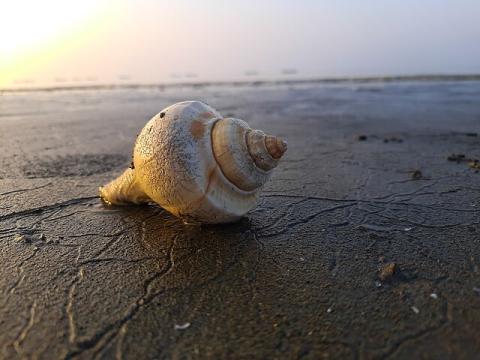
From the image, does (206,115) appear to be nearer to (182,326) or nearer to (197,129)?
(197,129)

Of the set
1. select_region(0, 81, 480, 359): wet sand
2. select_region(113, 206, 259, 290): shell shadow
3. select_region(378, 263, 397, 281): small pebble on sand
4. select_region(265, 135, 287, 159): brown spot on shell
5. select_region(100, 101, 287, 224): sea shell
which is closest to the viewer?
select_region(0, 81, 480, 359): wet sand

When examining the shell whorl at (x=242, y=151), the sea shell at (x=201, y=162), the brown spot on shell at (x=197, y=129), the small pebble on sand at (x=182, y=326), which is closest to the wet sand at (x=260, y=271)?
the small pebble on sand at (x=182, y=326)

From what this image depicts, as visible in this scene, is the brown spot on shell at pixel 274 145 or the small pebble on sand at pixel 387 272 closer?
the small pebble on sand at pixel 387 272

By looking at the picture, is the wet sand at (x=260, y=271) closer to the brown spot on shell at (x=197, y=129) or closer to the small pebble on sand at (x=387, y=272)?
the small pebble on sand at (x=387, y=272)

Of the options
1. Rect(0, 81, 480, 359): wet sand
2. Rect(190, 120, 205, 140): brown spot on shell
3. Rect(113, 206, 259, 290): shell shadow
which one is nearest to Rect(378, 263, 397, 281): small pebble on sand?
Rect(0, 81, 480, 359): wet sand

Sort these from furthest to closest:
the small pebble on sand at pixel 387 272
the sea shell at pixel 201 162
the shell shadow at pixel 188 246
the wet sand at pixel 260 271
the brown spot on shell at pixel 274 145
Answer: the brown spot on shell at pixel 274 145
the sea shell at pixel 201 162
the shell shadow at pixel 188 246
the small pebble on sand at pixel 387 272
the wet sand at pixel 260 271

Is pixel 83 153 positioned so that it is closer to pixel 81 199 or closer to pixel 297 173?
pixel 81 199

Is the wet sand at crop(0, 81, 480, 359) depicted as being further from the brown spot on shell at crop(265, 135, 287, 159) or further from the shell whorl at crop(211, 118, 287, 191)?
the brown spot on shell at crop(265, 135, 287, 159)
